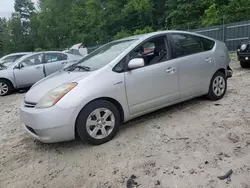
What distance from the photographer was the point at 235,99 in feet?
15.8

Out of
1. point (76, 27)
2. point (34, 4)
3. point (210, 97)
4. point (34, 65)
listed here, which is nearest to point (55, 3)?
point (76, 27)

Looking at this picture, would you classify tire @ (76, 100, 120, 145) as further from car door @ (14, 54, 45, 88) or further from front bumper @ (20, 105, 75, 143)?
car door @ (14, 54, 45, 88)

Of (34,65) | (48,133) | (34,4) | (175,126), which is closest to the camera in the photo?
(48,133)

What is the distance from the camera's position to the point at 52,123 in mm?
3092

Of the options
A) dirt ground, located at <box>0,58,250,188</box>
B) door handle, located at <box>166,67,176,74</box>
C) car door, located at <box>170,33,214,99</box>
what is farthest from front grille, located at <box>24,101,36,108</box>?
car door, located at <box>170,33,214,99</box>

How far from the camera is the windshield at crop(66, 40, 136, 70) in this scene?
3.72 meters

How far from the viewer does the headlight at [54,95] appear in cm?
313

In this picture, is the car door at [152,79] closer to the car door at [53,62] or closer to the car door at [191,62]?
the car door at [191,62]

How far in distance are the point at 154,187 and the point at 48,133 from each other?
5.02 feet

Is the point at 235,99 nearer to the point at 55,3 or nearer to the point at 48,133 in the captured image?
the point at 48,133

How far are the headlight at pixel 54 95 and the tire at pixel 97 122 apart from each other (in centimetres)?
34

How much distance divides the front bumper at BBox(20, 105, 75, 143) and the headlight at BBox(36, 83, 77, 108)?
0.25ft

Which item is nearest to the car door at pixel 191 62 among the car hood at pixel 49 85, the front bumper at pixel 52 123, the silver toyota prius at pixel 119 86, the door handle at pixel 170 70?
the silver toyota prius at pixel 119 86

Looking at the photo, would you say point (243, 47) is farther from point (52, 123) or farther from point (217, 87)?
point (52, 123)
